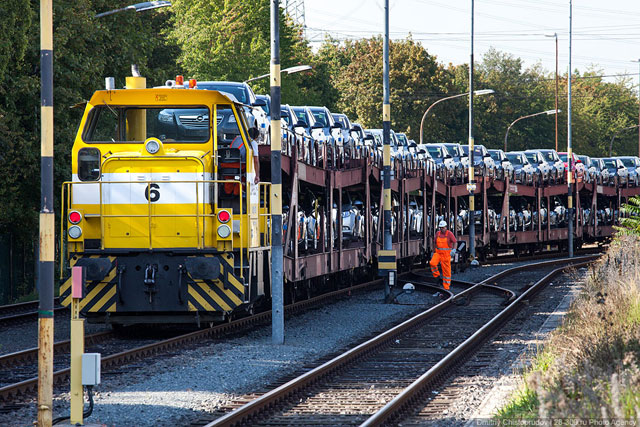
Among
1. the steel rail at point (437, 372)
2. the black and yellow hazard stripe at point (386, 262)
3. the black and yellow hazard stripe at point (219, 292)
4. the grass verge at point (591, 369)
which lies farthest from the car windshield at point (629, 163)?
the black and yellow hazard stripe at point (219, 292)

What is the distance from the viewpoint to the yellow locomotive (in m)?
14.6

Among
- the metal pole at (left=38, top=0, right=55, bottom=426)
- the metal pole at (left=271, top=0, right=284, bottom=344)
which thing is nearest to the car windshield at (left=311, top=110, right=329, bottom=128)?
the metal pole at (left=271, top=0, right=284, bottom=344)

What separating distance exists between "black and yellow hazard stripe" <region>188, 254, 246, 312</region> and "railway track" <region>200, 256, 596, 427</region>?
1.94 metres

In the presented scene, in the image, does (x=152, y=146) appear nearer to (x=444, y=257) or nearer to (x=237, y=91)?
(x=237, y=91)

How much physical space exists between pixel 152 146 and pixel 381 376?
4844 mm

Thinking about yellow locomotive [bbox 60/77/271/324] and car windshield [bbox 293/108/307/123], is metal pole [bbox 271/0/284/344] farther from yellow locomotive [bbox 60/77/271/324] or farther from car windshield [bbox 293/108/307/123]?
car windshield [bbox 293/108/307/123]

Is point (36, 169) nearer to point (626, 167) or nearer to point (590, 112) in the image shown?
point (626, 167)

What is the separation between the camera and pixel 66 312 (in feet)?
67.8

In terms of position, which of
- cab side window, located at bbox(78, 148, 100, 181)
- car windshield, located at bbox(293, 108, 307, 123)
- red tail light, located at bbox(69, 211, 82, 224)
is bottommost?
red tail light, located at bbox(69, 211, 82, 224)

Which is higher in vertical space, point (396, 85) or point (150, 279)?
point (396, 85)

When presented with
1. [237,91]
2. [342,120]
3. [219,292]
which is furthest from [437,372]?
[342,120]

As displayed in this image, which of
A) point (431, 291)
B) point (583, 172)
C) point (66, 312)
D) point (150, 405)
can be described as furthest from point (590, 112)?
point (150, 405)

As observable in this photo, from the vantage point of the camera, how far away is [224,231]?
14.5 metres

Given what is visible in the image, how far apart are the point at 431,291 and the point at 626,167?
29742mm
